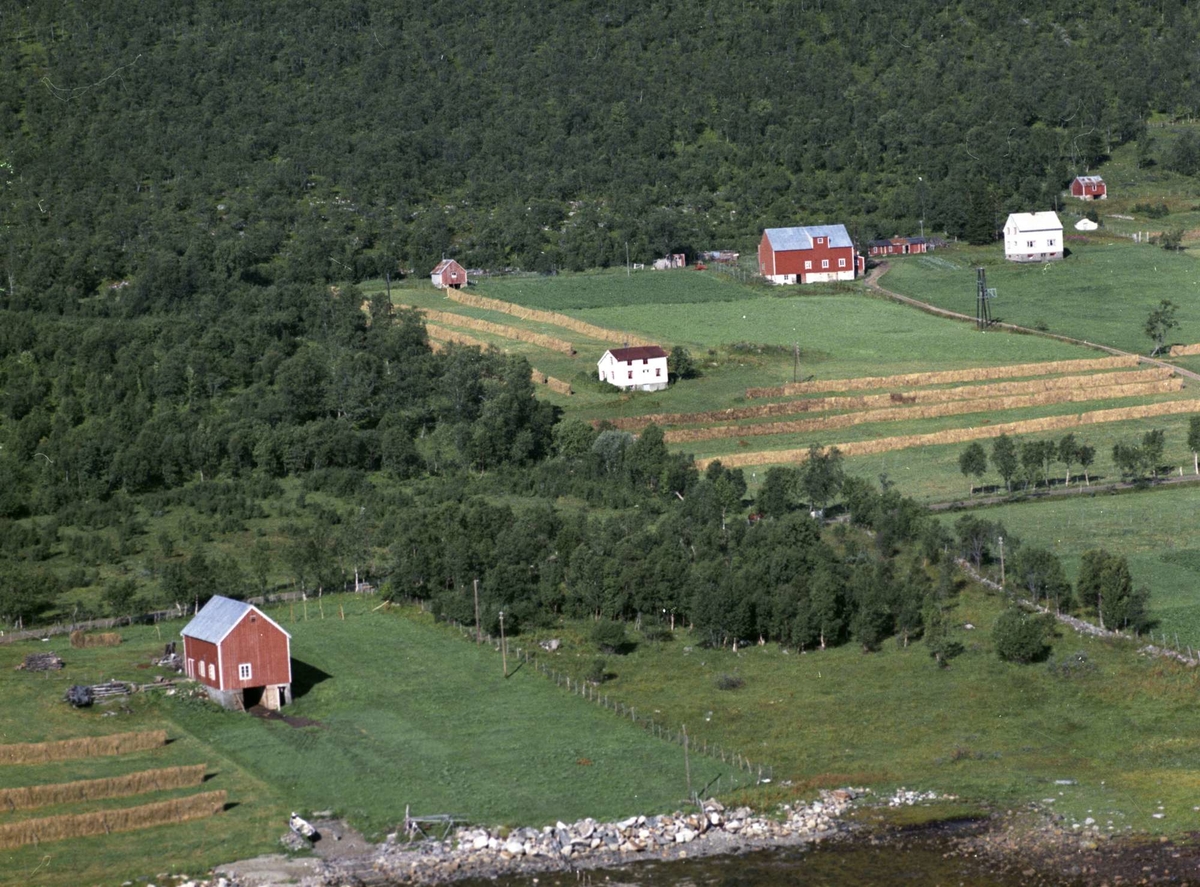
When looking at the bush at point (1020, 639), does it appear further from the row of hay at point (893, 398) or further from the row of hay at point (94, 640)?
the row of hay at point (893, 398)

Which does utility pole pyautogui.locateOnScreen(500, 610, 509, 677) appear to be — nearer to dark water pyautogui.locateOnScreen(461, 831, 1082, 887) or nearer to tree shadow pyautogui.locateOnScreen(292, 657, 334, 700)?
tree shadow pyautogui.locateOnScreen(292, 657, 334, 700)

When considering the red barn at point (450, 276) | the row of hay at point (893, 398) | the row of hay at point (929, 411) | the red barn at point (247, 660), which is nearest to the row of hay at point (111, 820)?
the red barn at point (247, 660)

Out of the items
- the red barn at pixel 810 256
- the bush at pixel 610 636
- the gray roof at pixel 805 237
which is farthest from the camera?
the gray roof at pixel 805 237

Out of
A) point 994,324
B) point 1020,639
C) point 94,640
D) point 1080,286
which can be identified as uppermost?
point 1080,286

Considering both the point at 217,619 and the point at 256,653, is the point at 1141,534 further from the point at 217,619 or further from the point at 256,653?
the point at 217,619

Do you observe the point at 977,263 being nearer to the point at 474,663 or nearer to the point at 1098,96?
the point at 1098,96

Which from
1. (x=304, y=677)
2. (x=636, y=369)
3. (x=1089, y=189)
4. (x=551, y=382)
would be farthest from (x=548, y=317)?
(x=304, y=677)

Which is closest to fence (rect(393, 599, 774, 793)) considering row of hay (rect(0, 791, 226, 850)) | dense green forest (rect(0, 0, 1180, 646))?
dense green forest (rect(0, 0, 1180, 646))
